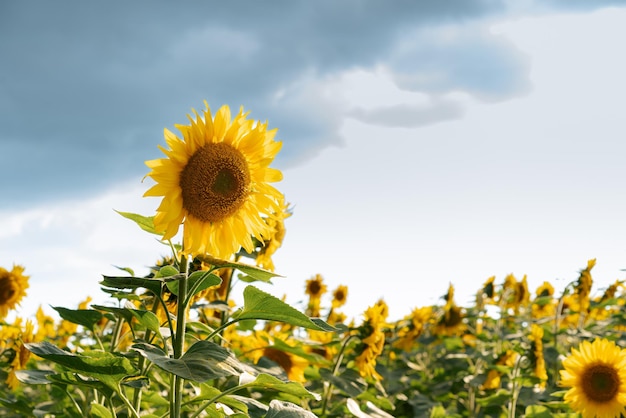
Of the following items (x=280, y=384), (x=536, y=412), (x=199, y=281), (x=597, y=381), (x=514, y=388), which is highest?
(x=597, y=381)

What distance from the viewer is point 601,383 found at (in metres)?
3.87

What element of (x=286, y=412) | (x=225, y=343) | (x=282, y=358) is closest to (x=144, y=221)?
(x=286, y=412)

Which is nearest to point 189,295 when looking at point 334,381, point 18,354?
point 334,381

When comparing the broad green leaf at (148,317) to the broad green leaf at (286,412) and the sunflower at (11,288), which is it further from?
the sunflower at (11,288)

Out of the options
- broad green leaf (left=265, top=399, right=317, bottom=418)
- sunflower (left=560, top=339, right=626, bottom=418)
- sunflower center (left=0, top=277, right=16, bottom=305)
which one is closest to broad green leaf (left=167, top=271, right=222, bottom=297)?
broad green leaf (left=265, top=399, right=317, bottom=418)

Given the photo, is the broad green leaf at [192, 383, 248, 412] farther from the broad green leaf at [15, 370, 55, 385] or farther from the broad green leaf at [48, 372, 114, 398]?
the broad green leaf at [15, 370, 55, 385]

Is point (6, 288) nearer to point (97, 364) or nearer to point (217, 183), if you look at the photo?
point (217, 183)

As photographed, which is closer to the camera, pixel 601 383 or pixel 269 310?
pixel 269 310

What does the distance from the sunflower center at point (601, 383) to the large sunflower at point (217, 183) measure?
2.52 meters

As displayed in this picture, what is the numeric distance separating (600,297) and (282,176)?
20.0 feet

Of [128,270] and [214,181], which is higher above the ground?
[214,181]

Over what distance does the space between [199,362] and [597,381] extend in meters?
3.00

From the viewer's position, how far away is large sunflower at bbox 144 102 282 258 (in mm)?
2109

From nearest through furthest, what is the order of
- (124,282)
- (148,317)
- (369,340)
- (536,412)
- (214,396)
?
1. (124,282)
2. (148,317)
3. (214,396)
4. (536,412)
5. (369,340)
